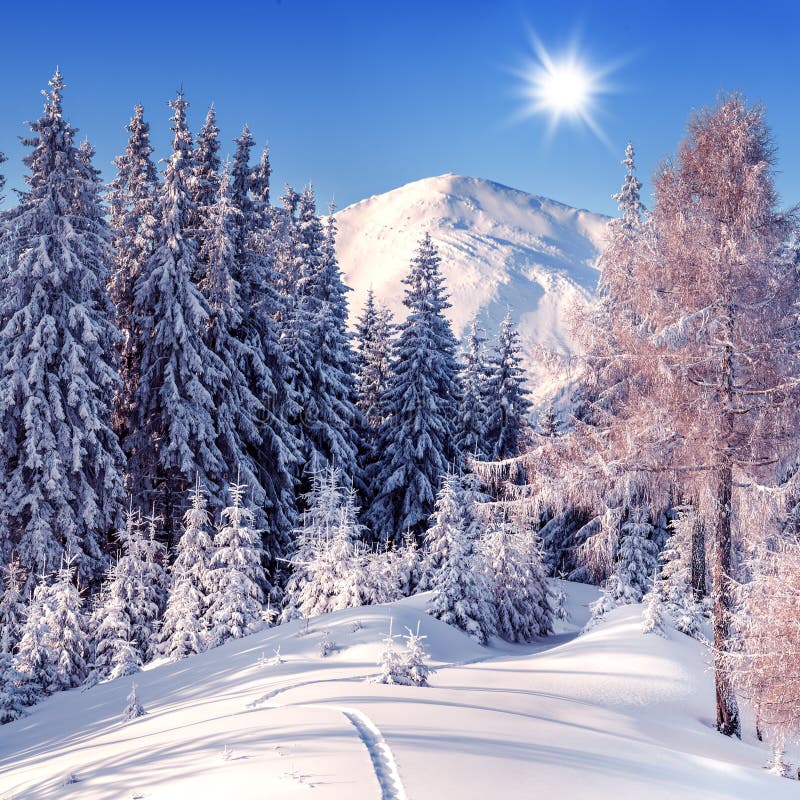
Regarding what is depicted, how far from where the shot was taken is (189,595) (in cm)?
1800

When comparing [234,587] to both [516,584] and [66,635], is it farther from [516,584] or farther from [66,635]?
[516,584]

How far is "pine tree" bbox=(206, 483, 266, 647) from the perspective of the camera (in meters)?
17.2

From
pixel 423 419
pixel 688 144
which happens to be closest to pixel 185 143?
pixel 423 419

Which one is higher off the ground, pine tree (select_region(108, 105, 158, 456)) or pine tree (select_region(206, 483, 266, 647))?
pine tree (select_region(108, 105, 158, 456))

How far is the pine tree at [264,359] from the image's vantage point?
26.2 m

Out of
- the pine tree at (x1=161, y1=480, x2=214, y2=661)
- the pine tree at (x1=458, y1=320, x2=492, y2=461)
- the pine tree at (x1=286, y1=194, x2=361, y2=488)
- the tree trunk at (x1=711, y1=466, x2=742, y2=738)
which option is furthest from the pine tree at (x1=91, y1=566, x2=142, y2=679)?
the pine tree at (x1=458, y1=320, x2=492, y2=461)

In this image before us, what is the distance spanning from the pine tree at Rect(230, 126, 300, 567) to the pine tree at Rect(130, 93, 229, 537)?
201 centimetres

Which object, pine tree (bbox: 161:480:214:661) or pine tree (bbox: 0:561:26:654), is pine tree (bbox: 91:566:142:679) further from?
pine tree (bbox: 0:561:26:654)

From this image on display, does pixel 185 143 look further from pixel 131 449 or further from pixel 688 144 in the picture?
pixel 688 144

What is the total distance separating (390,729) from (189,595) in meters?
12.5

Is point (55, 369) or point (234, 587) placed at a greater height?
point (55, 369)

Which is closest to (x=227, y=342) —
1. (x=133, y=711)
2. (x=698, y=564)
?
(x=698, y=564)

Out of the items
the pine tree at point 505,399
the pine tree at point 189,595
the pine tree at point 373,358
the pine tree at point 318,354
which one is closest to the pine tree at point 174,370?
the pine tree at point 189,595

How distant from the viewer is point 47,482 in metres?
Answer: 20.2
